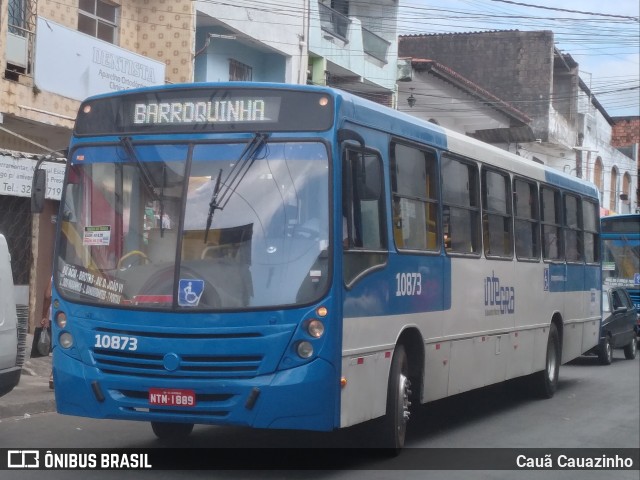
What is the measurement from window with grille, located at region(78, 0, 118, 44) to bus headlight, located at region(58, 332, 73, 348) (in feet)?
36.1

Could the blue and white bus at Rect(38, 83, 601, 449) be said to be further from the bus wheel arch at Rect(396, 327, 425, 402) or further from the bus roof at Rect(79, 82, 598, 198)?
the bus wheel arch at Rect(396, 327, 425, 402)

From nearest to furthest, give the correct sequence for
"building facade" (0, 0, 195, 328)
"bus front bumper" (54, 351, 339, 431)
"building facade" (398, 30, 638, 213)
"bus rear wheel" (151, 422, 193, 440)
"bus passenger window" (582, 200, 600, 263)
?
"bus front bumper" (54, 351, 339, 431), "bus rear wheel" (151, 422, 193, 440), "building facade" (0, 0, 195, 328), "bus passenger window" (582, 200, 600, 263), "building facade" (398, 30, 638, 213)

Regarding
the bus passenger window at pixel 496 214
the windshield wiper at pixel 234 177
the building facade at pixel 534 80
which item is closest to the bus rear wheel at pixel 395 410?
the windshield wiper at pixel 234 177

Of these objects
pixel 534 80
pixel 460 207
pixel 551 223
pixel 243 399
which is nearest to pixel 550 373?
pixel 551 223

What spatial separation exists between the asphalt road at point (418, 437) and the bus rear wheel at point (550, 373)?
178 millimetres

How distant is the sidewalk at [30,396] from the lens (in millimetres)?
11669

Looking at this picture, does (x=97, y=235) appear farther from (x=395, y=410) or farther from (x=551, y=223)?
(x=551, y=223)

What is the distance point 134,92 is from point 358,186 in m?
2.03

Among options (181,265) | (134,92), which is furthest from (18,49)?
(181,265)

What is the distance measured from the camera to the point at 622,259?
27672 millimetres

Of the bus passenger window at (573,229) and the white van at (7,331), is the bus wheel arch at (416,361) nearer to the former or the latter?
the white van at (7,331)

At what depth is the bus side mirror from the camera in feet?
28.8

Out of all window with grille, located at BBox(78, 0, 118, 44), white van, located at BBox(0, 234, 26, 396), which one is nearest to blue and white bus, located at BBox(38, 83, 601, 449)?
white van, located at BBox(0, 234, 26, 396)

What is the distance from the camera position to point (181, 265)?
8086 millimetres
